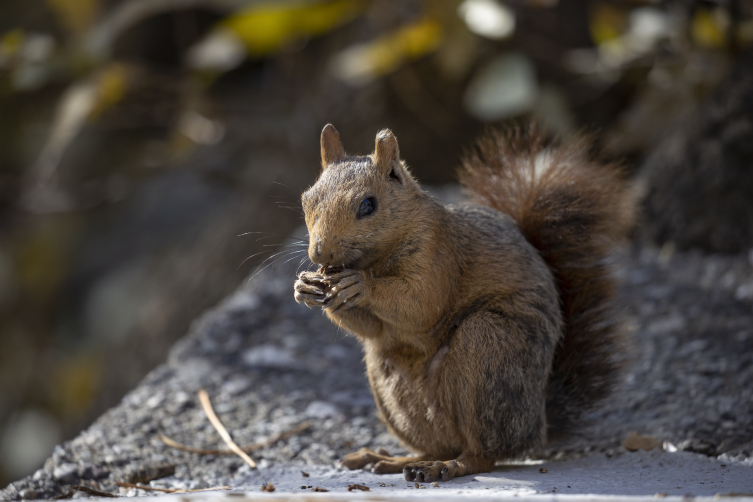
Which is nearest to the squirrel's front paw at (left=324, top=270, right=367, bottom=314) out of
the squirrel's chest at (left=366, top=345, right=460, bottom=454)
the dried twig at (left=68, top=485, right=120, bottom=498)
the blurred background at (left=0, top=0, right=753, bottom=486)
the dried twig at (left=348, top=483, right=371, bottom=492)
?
the squirrel's chest at (left=366, top=345, right=460, bottom=454)

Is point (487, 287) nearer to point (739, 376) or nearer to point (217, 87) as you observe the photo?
point (739, 376)

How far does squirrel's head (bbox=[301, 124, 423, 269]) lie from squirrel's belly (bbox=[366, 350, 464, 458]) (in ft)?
1.05

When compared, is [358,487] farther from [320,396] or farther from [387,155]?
[320,396]

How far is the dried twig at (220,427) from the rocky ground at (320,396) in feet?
0.08

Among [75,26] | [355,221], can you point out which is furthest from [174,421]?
[75,26]

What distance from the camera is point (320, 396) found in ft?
8.44

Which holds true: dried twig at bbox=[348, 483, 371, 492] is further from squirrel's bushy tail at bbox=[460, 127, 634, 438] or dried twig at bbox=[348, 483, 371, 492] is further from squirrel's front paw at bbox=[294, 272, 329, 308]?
squirrel's bushy tail at bbox=[460, 127, 634, 438]

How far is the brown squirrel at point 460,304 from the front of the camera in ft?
5.73

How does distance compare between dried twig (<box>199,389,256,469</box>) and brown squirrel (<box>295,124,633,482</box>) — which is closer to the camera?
brown squirrel (<box>295,124,633,482</box>)

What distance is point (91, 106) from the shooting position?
3.35 metres

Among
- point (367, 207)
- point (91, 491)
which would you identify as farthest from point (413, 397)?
point (91, 491)

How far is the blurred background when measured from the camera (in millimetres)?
3311

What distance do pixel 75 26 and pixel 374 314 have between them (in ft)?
8.76

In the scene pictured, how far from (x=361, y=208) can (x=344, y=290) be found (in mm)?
222
